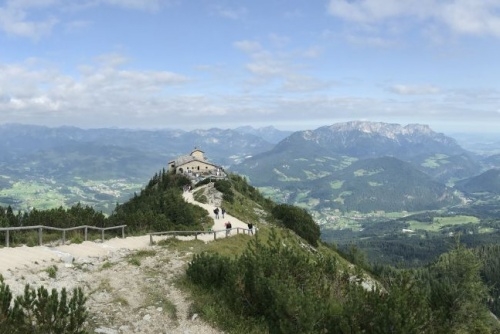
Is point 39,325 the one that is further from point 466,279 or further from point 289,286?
point 466,279

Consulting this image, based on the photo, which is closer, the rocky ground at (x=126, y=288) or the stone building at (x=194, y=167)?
the rocky ground at (x=126, y=288)

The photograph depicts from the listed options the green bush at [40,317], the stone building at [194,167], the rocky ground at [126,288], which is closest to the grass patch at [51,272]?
the rocky ground at [126,288]

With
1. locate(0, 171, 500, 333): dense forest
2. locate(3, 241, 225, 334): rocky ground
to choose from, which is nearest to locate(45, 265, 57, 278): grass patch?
locate(3, 241, 225, 334): rocky ground

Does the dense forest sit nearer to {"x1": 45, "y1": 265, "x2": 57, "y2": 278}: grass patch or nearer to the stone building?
{"x1": 45, "y1": 265, "x2": 57, "y2": 278}: grass patch

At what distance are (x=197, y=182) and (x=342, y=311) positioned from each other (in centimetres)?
8199

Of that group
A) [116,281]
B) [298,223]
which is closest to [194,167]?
[298,223]

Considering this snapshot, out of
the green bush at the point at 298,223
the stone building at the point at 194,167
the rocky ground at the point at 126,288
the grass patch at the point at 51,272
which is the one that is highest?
the stone building at the point at 194,167

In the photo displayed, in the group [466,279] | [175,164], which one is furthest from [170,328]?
[175,164]

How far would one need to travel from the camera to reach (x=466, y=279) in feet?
89.8

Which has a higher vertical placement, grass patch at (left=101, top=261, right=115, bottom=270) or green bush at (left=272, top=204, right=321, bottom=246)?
grass patch at (left=101, top=261, right=115, bottom=270)

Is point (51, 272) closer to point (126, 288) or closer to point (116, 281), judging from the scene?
point (116, 281)

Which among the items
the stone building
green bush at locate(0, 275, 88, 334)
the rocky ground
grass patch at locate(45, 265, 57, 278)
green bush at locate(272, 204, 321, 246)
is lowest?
green bush at locate(272, 204, 321, 246)

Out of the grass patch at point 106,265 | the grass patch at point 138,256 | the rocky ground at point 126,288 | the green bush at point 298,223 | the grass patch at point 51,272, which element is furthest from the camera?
the green bush at point 298,223

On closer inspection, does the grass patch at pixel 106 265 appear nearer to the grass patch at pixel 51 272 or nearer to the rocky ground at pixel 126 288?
the rocky ground at pixel 126 288
